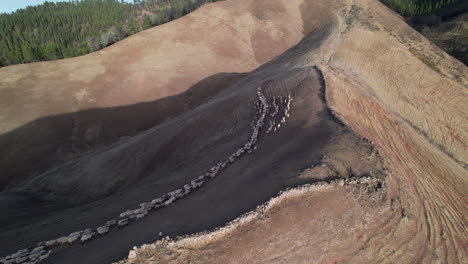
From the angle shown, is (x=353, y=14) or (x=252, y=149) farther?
(x=353, y=14)

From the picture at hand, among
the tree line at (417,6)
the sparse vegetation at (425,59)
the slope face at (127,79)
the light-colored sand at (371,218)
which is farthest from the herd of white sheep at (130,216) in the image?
the tree line at (417,6)

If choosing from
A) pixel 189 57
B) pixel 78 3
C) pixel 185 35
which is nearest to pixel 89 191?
pixel 189 57

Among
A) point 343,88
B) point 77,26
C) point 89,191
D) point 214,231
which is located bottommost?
point 89,191

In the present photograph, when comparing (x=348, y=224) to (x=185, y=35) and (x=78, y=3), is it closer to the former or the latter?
(x=185, y=35)

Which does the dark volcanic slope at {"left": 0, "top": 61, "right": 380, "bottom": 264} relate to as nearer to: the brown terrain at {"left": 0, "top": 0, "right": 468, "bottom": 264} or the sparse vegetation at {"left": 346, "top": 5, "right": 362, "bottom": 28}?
the brown terrain at {"left": 0, "top": 0, "right": 468, "bottom": 264}

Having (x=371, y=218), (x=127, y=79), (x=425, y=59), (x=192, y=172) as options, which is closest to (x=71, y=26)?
(x=127, y=79)

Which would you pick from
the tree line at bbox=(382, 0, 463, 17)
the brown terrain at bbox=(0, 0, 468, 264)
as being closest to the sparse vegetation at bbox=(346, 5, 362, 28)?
the brown terrain at bbox=(0, 0, 468, 264)

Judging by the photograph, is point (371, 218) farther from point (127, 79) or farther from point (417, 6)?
point (417, 6)

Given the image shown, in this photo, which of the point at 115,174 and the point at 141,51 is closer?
the point at 115,174
